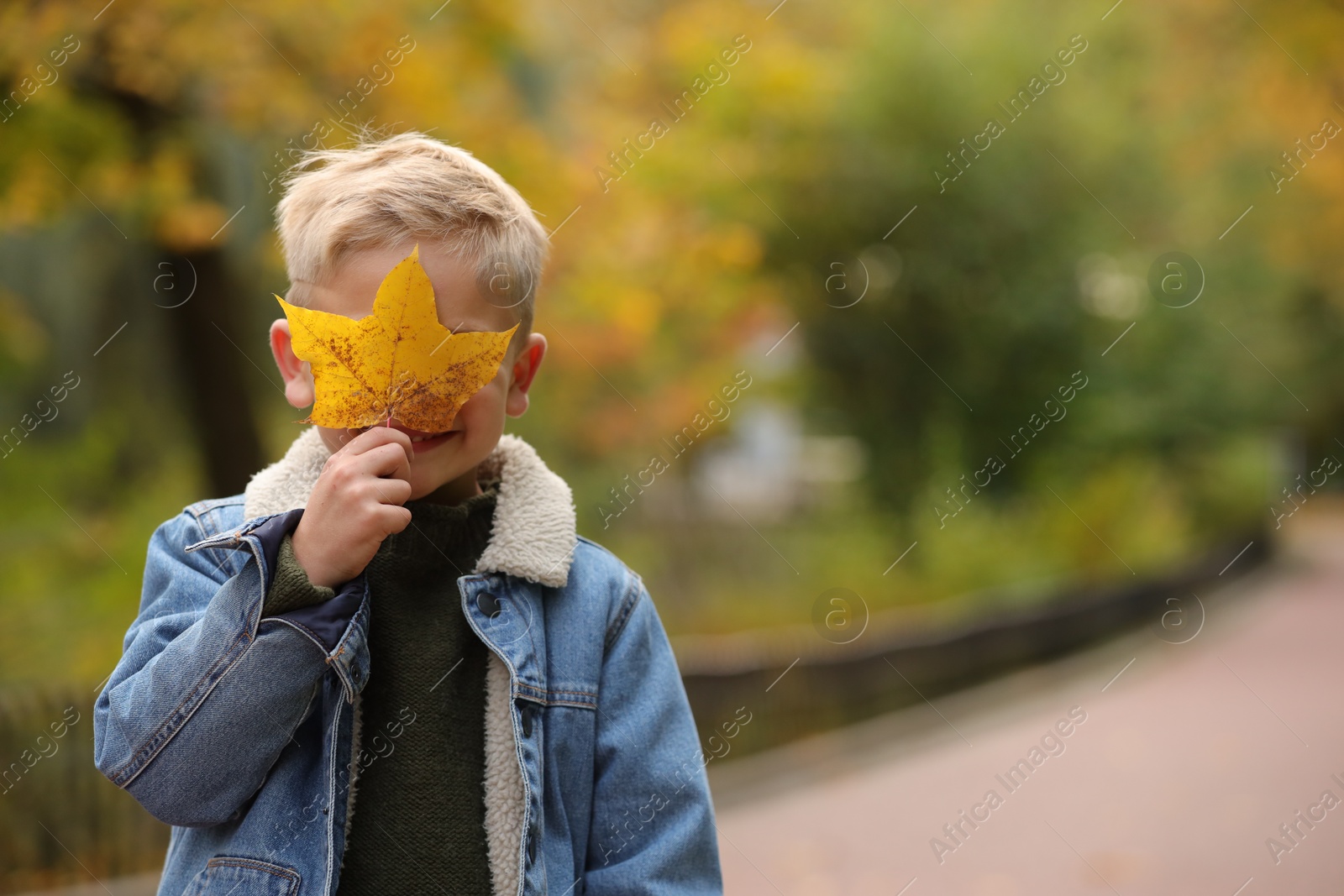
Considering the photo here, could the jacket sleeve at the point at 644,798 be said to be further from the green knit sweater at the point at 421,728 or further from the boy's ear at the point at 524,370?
the boy's ear at the point at 524,370

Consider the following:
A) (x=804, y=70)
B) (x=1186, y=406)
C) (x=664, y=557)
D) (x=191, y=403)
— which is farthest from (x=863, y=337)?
(x=191, y=403)

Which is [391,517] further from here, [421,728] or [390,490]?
[421,728]

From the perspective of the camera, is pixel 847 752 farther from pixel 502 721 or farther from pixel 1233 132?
pixel 1233 132

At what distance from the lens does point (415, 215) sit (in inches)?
62.7

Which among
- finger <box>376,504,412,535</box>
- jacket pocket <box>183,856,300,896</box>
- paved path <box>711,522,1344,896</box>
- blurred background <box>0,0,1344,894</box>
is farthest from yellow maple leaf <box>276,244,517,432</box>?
paved path <box>711,522,1344,896</box>

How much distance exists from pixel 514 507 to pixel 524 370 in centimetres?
21

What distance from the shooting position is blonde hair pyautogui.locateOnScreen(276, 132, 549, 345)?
5.23ft

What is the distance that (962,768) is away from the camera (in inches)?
309

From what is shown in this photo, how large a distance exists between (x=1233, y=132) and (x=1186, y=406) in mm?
4308

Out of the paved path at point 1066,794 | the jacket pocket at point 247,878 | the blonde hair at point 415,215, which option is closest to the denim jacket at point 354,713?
the jacket pocket at point 247,878

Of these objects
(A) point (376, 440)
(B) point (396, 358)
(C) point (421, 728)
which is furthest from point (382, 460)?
(C) point (421, 728)

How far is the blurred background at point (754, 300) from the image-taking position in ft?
20.6

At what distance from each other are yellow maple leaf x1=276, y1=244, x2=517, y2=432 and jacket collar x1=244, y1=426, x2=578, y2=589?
0.56 ft

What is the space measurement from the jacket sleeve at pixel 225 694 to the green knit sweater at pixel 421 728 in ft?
0.19
